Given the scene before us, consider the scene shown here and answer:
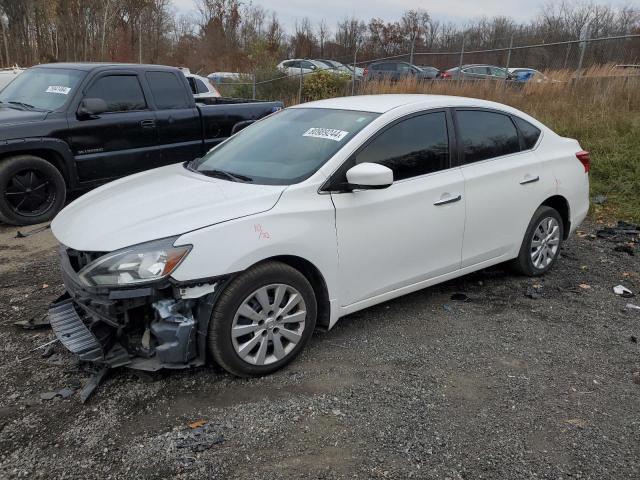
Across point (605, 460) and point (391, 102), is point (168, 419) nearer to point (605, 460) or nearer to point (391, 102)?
point (605, 460)

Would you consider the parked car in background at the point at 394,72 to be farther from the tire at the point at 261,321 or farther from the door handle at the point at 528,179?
the tire at the point at 261,321

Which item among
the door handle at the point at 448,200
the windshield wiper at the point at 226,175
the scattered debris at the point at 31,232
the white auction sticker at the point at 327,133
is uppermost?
the white auction sticker at the point at 327,133

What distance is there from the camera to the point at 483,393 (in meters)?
3.34

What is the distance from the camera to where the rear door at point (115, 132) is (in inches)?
272

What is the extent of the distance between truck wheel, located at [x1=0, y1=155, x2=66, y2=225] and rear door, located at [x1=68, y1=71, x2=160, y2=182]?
0.36 m

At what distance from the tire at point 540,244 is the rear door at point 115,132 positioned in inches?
195

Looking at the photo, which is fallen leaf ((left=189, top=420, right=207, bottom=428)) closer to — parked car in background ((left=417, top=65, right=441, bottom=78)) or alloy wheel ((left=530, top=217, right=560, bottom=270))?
alloy wheel ((left=530, top=217, right=560, bottom=270))

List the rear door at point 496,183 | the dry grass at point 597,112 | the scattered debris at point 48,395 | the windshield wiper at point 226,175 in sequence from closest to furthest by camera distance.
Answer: the scattered debris at point 48,395, the windshield wiper at point 226,175, the rear door at point 496,183, the dry grass at point 597,112

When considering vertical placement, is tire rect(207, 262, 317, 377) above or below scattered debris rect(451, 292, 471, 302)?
above

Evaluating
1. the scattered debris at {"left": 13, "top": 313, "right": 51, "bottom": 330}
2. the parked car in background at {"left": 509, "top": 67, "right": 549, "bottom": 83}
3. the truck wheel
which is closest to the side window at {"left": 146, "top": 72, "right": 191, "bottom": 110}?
the truck wheel

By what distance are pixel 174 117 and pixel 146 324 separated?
17.0 feet

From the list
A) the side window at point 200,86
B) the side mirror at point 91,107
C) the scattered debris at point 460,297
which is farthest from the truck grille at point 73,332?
the side window at point 200,86

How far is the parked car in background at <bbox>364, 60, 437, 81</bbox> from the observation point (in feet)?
54.3

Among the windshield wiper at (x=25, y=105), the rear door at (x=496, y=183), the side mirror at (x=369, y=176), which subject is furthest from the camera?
the windshield wiper at (x=25, y=105)
